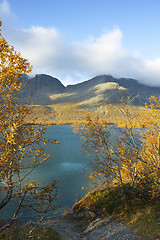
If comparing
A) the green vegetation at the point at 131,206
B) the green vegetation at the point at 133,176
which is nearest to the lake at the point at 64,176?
the green vegetation at the point at 133,176

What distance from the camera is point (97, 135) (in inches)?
609

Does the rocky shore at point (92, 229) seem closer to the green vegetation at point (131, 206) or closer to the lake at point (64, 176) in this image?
the green vegetation at point (131, 206)

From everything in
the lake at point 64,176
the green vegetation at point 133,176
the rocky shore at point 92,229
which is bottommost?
the lake at point 64,176

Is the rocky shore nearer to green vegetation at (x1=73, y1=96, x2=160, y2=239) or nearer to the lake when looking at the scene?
green vegetation at (x1=73, y1=96, x2=160, y2=239)

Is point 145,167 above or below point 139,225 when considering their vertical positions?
above

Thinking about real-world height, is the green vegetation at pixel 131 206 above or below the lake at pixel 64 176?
above

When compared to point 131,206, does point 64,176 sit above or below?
below

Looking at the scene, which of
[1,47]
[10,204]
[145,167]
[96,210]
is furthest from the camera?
[10,204]

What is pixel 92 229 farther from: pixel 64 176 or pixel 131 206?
pixel 64 176

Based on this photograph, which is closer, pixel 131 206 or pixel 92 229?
pixel 92 229

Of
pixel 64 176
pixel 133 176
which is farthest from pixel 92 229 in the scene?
pixel 64 176

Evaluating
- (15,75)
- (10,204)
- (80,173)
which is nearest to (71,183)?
(80,173)

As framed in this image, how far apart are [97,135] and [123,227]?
7.60 metres

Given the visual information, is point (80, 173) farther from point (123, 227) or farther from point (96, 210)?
point (123, 227)
